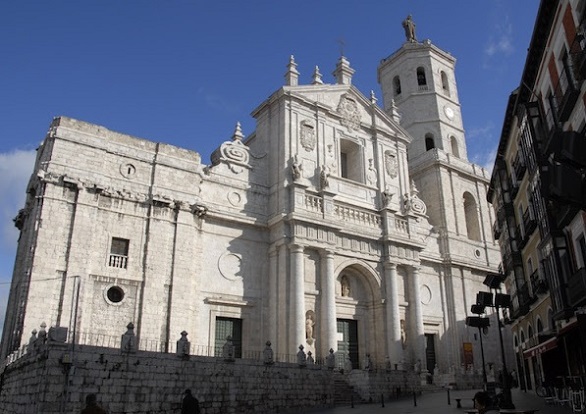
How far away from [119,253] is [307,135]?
11.6 metres

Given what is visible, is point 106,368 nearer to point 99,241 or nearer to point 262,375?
point 262,375

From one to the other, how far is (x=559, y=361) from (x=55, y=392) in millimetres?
15197

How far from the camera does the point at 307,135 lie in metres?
27.5

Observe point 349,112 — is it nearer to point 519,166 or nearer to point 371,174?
point 371,174

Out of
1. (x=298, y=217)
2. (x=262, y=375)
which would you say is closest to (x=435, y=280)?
(x=298, y=217)

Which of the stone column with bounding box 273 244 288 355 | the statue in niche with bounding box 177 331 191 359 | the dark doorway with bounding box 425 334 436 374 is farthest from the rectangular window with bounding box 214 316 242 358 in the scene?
the dark doorway with bounding box 425 334 436 374

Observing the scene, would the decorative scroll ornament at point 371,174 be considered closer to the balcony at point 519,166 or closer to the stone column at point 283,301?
the stone column at point 283,301

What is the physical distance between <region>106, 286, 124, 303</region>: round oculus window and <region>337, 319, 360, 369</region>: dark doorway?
425 inches

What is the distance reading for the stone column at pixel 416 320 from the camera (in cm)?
2667

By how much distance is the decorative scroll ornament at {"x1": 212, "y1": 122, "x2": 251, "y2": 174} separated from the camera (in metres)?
25.3

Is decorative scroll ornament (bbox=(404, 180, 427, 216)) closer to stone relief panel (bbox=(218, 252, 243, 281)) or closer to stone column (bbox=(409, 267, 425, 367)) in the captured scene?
stone column (bbox=(409, 267, 425, 367))

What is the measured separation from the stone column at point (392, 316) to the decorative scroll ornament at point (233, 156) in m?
9.12

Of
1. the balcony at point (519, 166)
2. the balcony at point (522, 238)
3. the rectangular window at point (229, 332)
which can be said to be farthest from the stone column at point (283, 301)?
the balcony at point (519, 166)

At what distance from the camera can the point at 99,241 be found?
20438 millimetres
